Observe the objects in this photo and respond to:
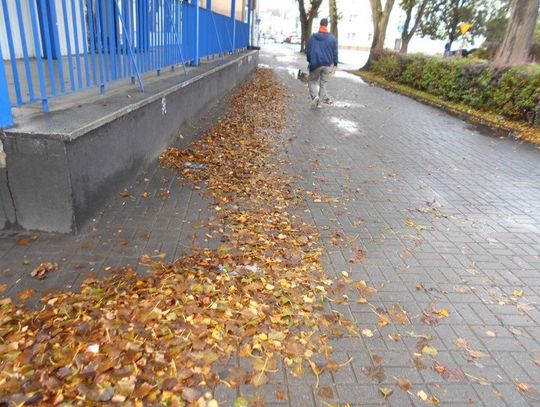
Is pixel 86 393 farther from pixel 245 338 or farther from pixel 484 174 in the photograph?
pixel 484 174

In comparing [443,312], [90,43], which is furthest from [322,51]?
[443,312]

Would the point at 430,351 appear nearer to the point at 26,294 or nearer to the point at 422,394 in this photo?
the point at 422,394

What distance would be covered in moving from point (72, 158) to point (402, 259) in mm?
3100

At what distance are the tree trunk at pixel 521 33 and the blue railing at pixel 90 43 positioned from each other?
993 cm

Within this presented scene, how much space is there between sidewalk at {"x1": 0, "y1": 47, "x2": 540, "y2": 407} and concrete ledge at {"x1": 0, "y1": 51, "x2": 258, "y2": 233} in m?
0.20

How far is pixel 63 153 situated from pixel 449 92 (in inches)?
541

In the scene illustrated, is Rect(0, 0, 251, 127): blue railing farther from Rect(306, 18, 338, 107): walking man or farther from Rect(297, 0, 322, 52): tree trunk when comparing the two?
Rect(297, 0, 322, 52): tree trunk

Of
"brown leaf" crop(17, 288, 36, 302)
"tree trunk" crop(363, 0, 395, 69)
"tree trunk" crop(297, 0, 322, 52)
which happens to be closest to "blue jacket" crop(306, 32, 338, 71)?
"brown leaf" crop(17, 288, 36, 302)

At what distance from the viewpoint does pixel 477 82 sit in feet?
41.7

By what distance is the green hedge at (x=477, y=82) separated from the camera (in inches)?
413

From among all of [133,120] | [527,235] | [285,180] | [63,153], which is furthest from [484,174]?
[63,153]

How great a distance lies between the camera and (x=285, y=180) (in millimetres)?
5859

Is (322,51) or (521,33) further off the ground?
(521,33)

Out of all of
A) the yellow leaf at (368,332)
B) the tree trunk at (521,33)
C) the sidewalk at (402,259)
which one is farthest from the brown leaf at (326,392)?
the tree trunk at (521,33)
